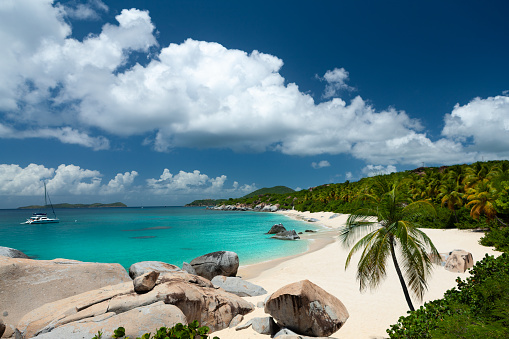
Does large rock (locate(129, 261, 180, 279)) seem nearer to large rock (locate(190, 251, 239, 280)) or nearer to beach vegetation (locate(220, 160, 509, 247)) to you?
large rock (locate(190, 251, 239, 280))

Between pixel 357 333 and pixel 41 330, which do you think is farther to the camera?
pixel 357 333

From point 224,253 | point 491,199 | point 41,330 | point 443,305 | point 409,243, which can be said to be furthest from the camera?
point 491,199

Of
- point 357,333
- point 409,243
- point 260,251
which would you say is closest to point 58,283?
point 357,333

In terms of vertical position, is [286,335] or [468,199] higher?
[468,199]

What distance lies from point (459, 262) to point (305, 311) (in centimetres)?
1532

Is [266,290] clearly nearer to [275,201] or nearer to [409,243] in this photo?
[409,243]

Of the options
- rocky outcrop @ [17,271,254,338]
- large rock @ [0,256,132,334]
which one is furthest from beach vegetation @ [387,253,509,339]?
large rock @ [0,256,132,334]

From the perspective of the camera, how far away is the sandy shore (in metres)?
10.8

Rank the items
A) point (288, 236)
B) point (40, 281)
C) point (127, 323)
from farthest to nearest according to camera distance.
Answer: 1. point (288, 236)
2. point (40, 281)
3. point (127, 323)

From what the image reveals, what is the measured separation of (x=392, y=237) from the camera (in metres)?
10.9

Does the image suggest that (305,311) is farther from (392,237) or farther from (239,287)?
(239,287)

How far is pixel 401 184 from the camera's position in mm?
12008

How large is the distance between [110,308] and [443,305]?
1074 cm

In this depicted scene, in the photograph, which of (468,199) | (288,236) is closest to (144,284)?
(288,236)
